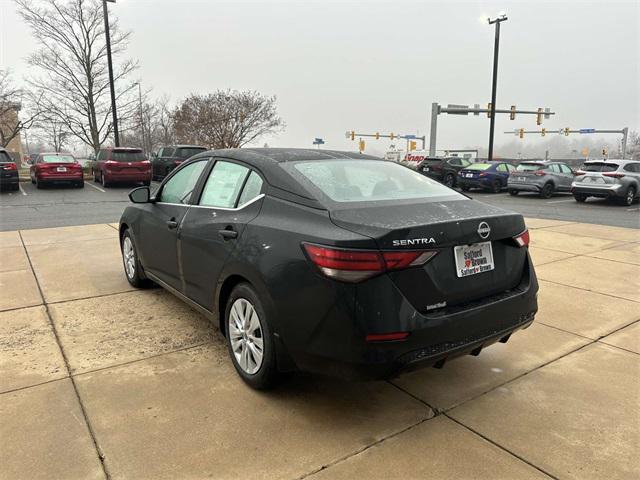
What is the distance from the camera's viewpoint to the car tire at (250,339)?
282cm

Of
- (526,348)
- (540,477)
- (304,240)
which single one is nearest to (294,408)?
(304,240)

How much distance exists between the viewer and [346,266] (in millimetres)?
2365

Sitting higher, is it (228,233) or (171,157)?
(171,157)

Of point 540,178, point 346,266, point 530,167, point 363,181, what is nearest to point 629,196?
point 540,178

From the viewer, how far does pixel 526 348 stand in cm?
380

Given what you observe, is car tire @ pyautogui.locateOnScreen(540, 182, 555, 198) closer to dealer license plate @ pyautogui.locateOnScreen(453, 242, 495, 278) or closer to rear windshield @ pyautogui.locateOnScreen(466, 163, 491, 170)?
rear windshield @ pyautogui.locateOnScreen(466, 163, 491, 170)

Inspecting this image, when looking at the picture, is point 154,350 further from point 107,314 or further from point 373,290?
point 373,290

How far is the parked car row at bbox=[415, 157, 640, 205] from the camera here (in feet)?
53.3

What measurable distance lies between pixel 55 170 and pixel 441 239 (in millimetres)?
20048

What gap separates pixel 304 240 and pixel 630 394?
7.89ft

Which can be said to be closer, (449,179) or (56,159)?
(56,159)

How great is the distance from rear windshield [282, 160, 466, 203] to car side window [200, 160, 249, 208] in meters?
0.44

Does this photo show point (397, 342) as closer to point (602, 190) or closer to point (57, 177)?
point (602, 190)

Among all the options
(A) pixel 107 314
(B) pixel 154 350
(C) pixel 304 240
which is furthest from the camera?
(A) pixel 107 314
